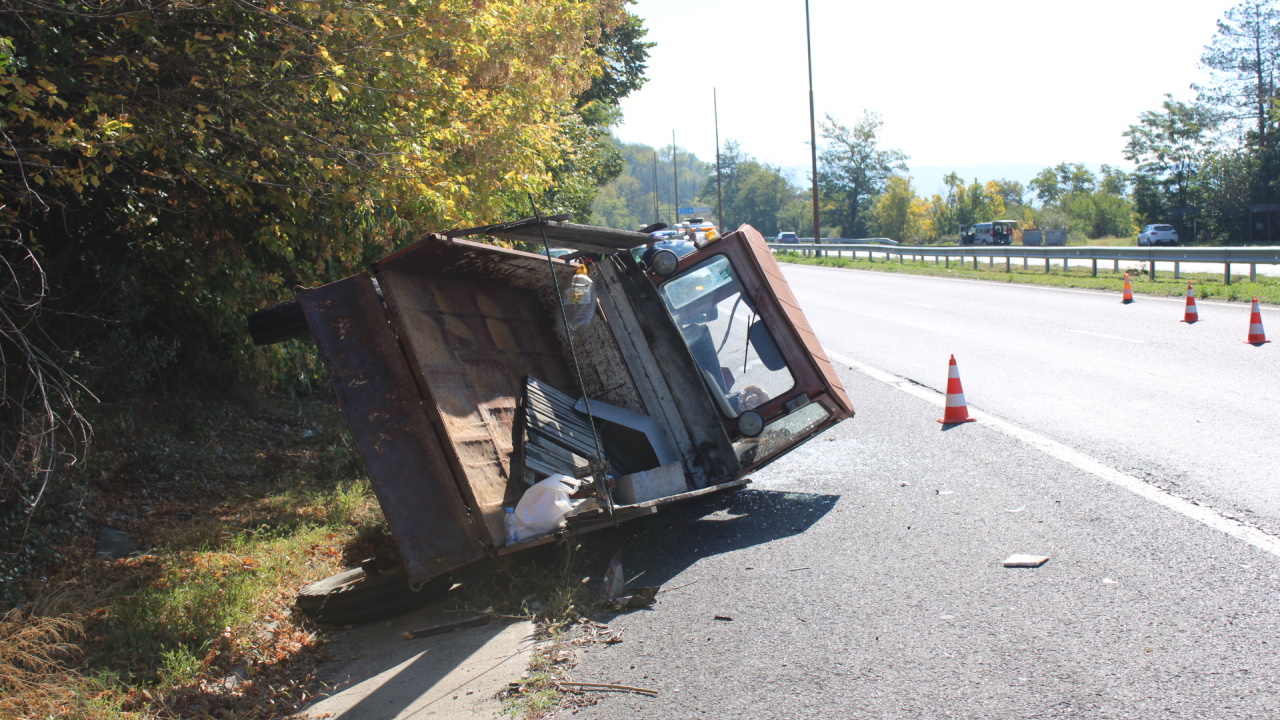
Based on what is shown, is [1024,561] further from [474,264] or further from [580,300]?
[474,264]

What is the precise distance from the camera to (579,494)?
528cm

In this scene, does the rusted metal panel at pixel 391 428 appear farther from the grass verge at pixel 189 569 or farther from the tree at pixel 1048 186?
the tree at pixel 1048 186

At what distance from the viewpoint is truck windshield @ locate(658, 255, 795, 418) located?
6.76 m

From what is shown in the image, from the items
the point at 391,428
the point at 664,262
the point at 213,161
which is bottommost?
the point at 391,428

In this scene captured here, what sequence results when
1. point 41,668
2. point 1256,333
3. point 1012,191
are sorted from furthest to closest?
1. point 1012,191
2. point 1256,333
3. point 41,668

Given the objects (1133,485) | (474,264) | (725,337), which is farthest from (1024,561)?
(474,264)

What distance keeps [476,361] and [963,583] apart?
10.2ft

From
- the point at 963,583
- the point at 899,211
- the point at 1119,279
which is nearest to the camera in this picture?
the point at 963,583

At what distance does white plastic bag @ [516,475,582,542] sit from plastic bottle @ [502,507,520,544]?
16mm

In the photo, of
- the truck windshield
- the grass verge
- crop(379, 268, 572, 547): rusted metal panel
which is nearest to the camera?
the grass verge

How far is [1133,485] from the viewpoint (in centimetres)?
574

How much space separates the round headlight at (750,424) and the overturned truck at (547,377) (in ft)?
0.05

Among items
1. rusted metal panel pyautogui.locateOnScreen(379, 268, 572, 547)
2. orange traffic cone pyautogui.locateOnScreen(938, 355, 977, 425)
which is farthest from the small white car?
rusted metal panel pyautogui.locateOnScreen(379, 268, 572, 547)

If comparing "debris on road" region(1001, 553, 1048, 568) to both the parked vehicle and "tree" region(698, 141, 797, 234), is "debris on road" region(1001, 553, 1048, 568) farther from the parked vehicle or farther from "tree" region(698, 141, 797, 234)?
"tree" region(698, 141, 797, 234)
